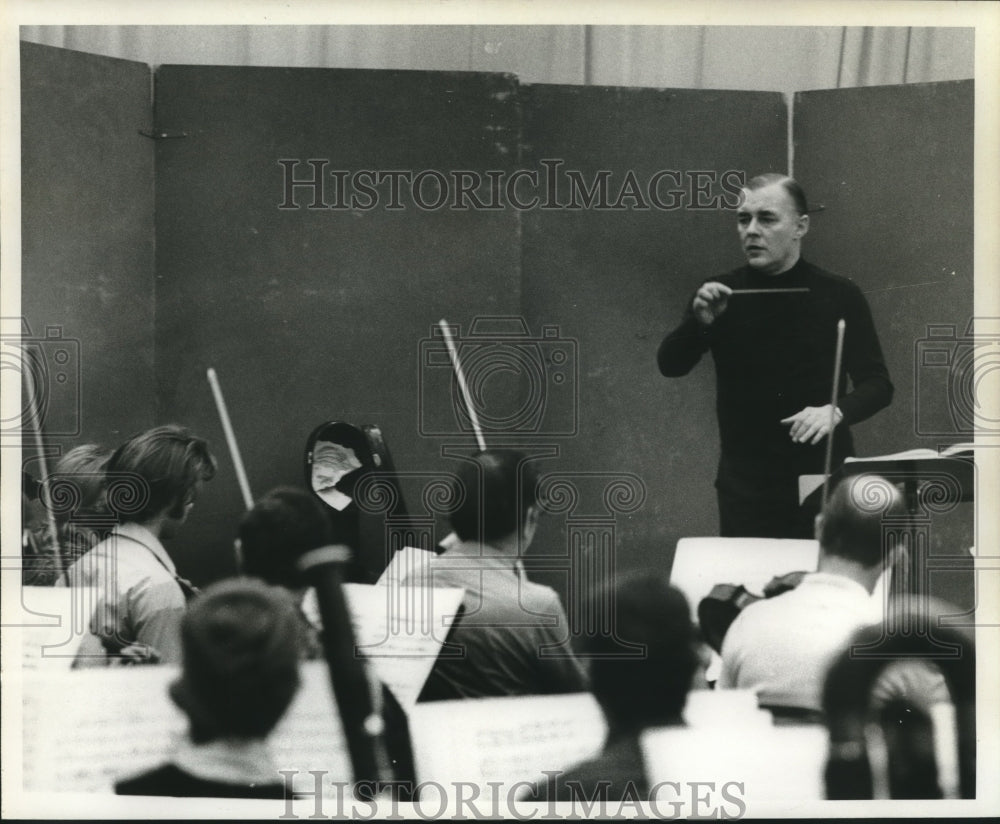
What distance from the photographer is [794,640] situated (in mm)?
4734

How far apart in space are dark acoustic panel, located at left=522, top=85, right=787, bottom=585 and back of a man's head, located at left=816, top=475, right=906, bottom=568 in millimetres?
420

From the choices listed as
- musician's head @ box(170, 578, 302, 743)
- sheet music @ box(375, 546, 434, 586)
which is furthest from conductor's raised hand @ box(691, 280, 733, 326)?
musician's head @ box(170, 578, 302, 743)

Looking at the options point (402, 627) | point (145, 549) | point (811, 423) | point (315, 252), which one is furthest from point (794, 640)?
point (145, 549)

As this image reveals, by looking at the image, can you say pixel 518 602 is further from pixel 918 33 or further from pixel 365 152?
pixel 918 33

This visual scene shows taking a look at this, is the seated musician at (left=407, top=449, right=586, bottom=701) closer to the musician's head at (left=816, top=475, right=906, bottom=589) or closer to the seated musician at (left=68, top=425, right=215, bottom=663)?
the seated musician at (left=68, top=425, right=215, bottom=663)

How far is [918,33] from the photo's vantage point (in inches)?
190

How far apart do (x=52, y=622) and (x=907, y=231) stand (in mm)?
3483

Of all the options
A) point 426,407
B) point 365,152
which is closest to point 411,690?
point 426,407

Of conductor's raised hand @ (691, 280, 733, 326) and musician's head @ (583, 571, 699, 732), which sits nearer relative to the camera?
musician's head @ (583, 571, 699, 732)

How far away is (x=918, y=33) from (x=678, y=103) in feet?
3.03

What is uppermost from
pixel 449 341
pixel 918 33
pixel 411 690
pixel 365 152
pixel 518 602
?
pixel 918 33

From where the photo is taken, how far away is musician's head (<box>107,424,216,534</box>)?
4.80 m

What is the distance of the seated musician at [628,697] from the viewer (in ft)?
15.6

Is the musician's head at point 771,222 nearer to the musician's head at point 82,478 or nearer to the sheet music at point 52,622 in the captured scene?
the musician's head at point 82,478
